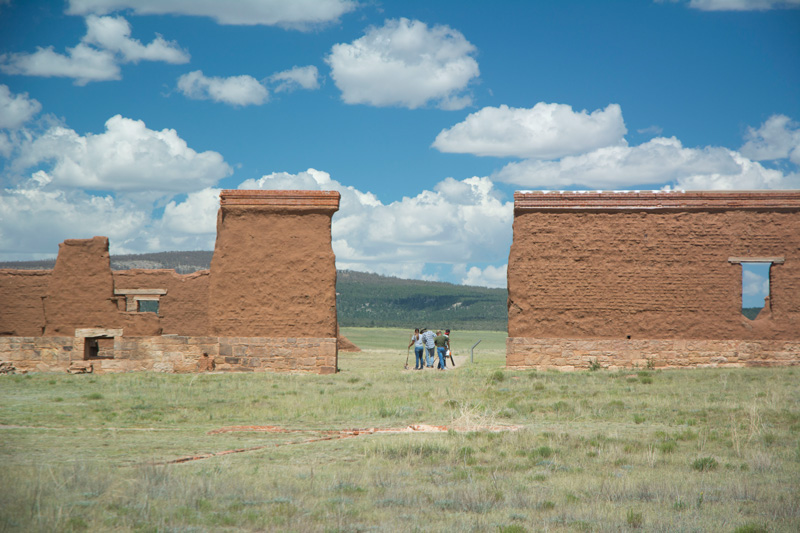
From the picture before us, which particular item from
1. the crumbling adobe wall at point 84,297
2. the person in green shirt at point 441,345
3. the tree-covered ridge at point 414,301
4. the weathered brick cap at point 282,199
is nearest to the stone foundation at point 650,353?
the person in green shirt at point 441,345

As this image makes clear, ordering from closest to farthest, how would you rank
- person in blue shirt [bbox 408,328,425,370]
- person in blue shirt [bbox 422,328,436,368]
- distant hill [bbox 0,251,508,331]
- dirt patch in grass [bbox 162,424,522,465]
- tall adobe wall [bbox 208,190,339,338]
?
dirt patch in grass [bbox 162,424,522,465] → tall adobe wall [bbox 208,190,339,338] → person in blue shirt [bbox 408,328,425,370] → person in blue shirt [bbox 422,328,436,368] → distant hill [bbox 0,251,508,331]

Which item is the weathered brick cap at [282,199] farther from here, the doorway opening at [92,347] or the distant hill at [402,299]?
the distant hill at [402,299]

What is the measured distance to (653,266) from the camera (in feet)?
67.4

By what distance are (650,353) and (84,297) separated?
16.2 meters

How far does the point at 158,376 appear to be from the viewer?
1942 cm

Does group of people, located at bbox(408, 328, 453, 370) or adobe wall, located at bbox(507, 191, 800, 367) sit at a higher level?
adobe wall, located at bbox(507, 191, 800, 367)

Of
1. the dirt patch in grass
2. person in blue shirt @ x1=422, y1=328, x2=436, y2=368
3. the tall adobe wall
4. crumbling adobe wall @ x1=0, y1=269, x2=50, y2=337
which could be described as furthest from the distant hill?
the dirt patch in grass

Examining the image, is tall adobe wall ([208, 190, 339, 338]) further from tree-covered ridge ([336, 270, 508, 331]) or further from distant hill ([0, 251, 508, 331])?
tree-covered ridge ([336, 270, 508, 331])

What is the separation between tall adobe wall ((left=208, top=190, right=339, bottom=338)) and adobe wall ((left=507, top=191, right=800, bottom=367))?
5.54 m

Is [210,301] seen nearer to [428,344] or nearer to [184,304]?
[184,304]

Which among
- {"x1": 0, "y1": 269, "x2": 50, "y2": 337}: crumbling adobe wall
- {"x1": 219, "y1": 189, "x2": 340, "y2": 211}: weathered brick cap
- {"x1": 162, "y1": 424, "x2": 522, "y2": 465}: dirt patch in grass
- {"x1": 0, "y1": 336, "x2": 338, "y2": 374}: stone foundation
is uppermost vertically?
{"x1": 219, "y1": 189, "x2": 340, "y2": 211}: weathered brick cap

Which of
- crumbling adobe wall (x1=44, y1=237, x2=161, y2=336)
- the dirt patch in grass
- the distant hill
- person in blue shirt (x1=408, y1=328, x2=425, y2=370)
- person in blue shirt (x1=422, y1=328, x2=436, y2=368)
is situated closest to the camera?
the dirt patch in grass

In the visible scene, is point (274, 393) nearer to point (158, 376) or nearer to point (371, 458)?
point (158, 376)

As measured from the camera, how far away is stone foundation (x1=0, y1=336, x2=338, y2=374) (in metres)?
20.4
